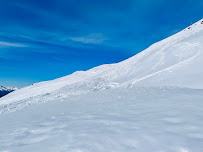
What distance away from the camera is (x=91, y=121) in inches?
142

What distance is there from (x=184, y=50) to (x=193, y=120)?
294 inches

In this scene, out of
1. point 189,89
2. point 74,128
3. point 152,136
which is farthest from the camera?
point 189,89

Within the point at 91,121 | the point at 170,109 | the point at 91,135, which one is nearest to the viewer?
the point at 91,135

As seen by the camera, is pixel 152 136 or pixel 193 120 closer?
pixel 152 136

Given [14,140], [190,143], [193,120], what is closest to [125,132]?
[190,143]

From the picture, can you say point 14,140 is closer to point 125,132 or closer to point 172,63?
point 125,132

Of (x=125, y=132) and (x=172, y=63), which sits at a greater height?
(x=172, y=63)

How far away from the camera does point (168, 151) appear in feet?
6.78

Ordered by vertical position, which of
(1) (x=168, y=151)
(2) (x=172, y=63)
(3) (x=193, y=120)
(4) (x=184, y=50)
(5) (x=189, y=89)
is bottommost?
(1) (x=168, y=151)

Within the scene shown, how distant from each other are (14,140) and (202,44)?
9894 millimetres

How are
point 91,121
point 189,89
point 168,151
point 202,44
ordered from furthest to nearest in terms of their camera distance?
point 202,44 < point 189,89 < point 91,121 < point 168,151

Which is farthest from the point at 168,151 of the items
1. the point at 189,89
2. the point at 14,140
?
the point at 189,89

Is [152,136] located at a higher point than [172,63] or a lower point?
lower

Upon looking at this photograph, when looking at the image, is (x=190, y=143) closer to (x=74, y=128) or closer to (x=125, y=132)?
(x=125, y=132)
